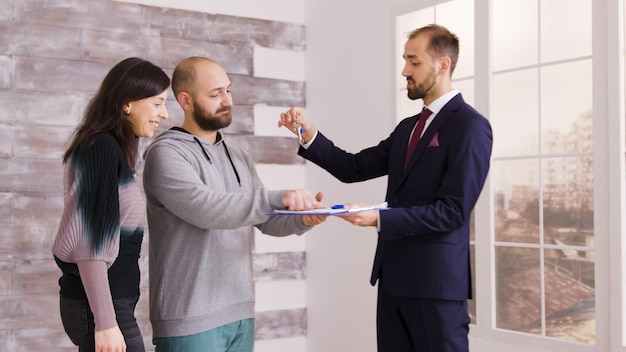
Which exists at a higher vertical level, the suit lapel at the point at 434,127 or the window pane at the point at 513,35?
the window pane at the point at 513,35

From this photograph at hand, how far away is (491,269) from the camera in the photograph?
403 cm

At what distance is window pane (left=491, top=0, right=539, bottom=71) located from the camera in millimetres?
→ 6141

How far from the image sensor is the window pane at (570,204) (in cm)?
588

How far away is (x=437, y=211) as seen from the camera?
2.69 m

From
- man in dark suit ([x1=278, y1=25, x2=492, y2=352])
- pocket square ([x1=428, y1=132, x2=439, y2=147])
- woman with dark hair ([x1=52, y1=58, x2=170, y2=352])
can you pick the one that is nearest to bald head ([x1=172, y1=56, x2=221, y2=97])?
woman with dark hair ([x1=52, y1=58, x2=170, y2=352])

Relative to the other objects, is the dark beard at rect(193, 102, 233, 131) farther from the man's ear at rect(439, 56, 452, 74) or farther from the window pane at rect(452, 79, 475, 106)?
the window pane at rect(452, 79, 475, 106)

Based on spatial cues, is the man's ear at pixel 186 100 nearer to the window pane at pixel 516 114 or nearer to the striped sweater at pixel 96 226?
the striped sweater at pixel 96 226

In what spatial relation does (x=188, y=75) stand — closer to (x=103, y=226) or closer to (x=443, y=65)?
(x=103, y=226)

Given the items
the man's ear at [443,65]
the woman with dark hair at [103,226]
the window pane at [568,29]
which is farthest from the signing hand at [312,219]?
the window pane at [568,29]

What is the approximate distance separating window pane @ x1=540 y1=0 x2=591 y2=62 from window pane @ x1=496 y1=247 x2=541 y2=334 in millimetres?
1552

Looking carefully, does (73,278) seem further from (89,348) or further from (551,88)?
(551,88)

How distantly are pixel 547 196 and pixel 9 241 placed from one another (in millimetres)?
3814

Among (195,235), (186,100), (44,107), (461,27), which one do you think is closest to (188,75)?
(186,100)

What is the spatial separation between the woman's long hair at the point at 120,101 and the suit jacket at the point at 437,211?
882 millimetres
